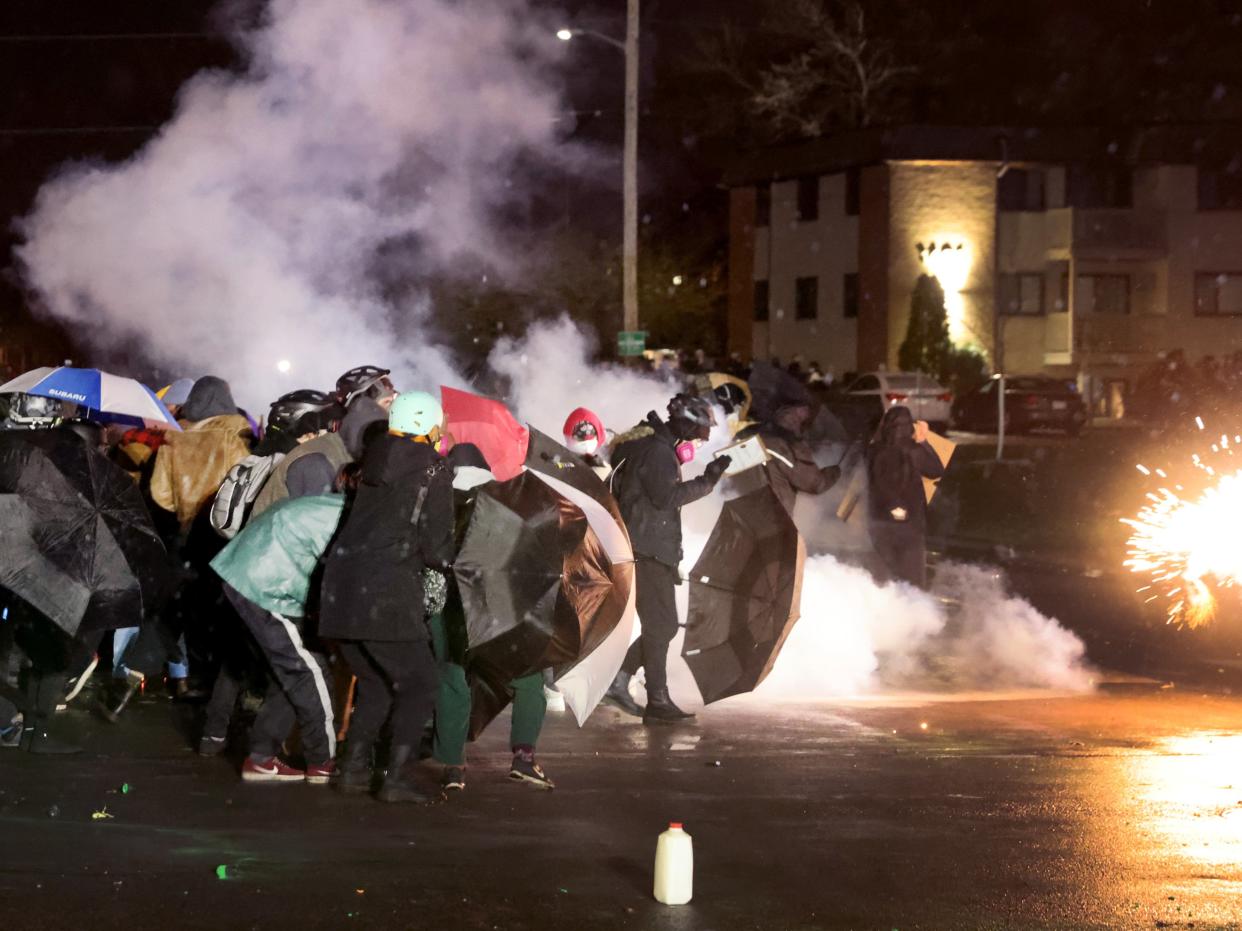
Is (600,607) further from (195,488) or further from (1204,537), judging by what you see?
(1204,537)

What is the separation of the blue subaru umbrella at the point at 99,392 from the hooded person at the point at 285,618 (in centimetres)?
175

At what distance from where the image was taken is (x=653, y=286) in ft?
170

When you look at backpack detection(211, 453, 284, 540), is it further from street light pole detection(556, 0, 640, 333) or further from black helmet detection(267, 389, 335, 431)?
street light pole detection(556, 0, 640, 333)

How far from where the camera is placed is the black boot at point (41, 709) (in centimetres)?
886

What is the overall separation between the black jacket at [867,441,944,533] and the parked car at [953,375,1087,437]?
82.9 feet

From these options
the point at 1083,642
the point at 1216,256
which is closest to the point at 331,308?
the point at 1083,642

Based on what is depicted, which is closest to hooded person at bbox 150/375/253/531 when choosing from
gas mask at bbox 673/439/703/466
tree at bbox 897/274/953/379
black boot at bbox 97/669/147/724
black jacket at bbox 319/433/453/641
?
black boot at bbox 97/669/147/724

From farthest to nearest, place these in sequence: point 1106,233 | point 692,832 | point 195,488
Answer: point 1106,233, point 195,488, point 692,832

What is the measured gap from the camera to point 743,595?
10328 mm

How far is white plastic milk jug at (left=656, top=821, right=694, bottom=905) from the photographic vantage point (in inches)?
243

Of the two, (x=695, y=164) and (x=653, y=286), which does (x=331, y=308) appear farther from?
(x=695, y=164)

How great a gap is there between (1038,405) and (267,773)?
32449 mm

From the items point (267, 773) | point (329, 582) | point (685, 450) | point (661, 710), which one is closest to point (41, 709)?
point (267, 773)

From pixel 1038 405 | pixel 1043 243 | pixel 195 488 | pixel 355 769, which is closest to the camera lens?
pixel 355 769
